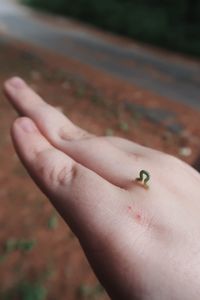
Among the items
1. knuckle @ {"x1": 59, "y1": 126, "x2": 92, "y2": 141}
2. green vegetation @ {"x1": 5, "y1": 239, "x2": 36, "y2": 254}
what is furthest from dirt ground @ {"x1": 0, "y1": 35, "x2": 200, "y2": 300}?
knuckle @ {"x1": 59, "y1": 126, "x2": 92, "y2": 141}

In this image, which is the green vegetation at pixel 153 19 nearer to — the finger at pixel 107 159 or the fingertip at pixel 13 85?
the fingertip at pixel 13 85

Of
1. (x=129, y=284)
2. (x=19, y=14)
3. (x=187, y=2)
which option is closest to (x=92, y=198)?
(x=129, y=284)

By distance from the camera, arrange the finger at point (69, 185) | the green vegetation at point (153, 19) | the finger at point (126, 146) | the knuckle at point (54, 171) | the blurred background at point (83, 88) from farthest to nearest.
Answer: the green vegetation at point (153, 19), the blurred background at point (83, 88), the finger at point (126, 146), the knuckle at point (54, 171), the finger at point (69, 185)

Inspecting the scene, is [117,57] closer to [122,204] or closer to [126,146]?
[126,146]

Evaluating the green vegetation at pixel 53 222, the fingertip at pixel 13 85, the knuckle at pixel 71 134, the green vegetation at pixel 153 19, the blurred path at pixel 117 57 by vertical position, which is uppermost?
the green vegetation at pixel 153 19

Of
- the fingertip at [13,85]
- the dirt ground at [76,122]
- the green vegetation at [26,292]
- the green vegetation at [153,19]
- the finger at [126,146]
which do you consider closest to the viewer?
the finger at [126,146]

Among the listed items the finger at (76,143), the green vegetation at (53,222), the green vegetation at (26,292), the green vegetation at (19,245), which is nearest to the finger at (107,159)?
the finger at (76,143)

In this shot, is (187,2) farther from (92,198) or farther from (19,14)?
(92,198)
